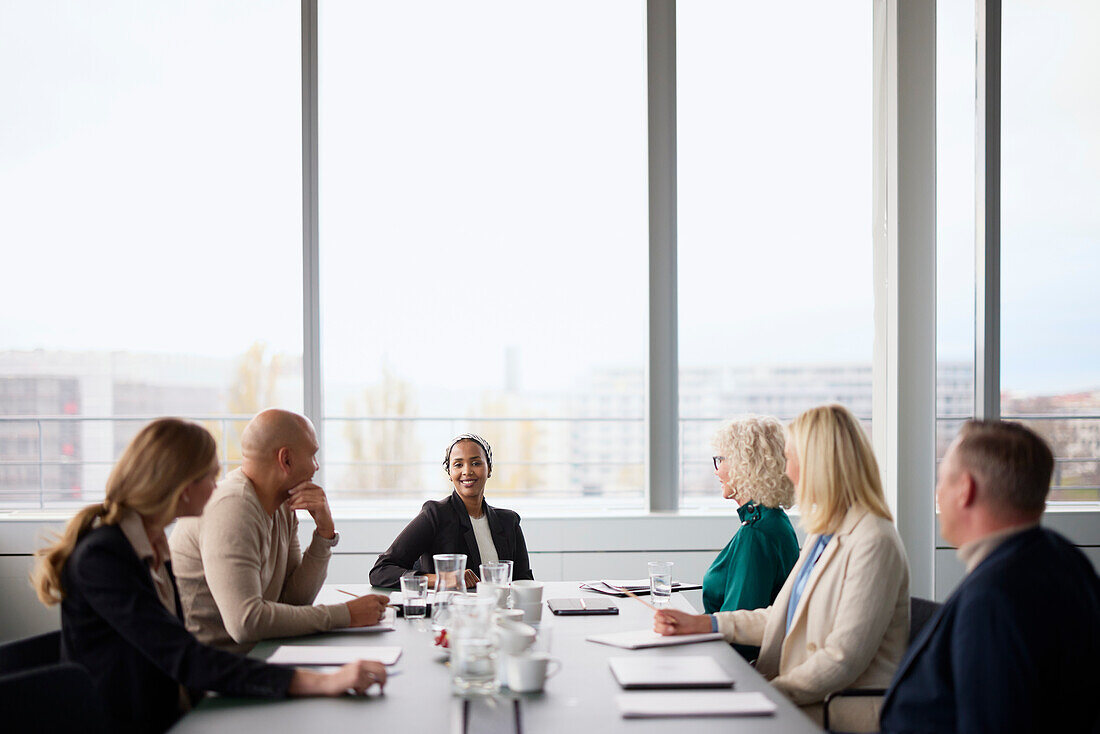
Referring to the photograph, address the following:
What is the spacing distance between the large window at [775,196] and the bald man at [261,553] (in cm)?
237

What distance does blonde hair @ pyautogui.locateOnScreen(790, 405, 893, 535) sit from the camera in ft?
7.52

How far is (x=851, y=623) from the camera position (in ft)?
7.16

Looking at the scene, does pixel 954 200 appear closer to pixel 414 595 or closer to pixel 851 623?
pixel 851 623

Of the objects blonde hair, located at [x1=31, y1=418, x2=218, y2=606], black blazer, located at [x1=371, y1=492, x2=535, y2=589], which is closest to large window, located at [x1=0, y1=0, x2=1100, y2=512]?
black blazer, located at [x1=371, y1=492, x2=535, y2=589]

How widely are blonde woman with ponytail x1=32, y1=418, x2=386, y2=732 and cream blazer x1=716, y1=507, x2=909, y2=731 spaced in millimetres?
1034

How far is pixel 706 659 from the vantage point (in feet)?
6.89

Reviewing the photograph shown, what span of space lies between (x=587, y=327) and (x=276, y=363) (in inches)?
61.4

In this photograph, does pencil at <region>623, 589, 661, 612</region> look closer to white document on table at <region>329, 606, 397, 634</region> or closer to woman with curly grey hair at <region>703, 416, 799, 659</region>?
woman with curly grey hair at <region>703, 416, 799, 659</region>

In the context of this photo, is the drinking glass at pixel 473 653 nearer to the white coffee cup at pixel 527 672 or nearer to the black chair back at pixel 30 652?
the white coffee cup at pixel 527 672

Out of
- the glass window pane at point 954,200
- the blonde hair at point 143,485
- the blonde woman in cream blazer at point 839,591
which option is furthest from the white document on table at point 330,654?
the glass window pane at point 954,200

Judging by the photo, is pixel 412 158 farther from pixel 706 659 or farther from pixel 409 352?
pixel 706 659

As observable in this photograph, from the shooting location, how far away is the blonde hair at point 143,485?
1.87 m

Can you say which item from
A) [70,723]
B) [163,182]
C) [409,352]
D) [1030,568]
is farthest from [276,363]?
[1030,568]

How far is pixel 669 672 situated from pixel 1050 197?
3.40 meters
